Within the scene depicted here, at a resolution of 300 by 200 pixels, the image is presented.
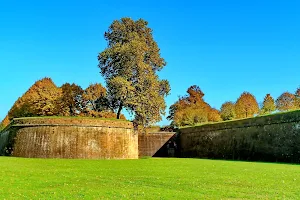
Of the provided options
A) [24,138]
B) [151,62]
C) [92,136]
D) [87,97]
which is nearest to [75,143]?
[92,136]

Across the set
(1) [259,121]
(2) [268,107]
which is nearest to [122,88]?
(1) [259,121]

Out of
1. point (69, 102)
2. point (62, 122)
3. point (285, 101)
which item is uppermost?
point (285, 101)

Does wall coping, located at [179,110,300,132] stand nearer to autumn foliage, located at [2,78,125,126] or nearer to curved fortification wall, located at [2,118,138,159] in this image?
curved fortification wall, located at [2,118,138,159]

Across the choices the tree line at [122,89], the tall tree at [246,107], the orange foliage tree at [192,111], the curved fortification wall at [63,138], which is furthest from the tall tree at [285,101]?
the curved fortification wall at [63,138]

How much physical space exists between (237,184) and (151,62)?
98.0 feet

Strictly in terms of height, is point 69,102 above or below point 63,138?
above

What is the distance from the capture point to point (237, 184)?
10.7m

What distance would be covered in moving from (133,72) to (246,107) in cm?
2729

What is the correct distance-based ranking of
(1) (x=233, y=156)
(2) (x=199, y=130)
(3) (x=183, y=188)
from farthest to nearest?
(2) (x=199, y=130) < (1) (x=233, y=156) < (3) (x=183, y=188)

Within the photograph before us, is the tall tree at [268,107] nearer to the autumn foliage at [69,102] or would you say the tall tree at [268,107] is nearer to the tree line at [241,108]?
the tree line at [241,108]

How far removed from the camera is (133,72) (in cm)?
3666

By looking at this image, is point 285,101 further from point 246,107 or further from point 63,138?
point 63,138

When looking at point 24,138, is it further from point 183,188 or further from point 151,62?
point 183,188

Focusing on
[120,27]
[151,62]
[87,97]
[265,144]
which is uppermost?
[120,27]
